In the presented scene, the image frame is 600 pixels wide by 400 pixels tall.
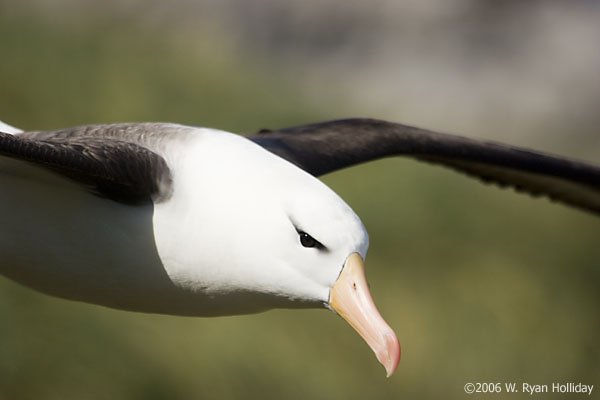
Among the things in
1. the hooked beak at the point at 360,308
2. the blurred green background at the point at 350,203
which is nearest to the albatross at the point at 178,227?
the hooked beak at the point at 360,308

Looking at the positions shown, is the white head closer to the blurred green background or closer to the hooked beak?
the hooked beak

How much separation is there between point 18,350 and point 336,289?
412cm

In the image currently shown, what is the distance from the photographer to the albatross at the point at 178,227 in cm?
297

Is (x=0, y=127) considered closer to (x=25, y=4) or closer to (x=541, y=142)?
(x=25, y=4)

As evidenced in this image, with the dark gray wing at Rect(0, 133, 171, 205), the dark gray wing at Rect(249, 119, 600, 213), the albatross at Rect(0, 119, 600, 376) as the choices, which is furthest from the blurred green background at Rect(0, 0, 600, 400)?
the dark gray wing at Rect(0, 133, 171, 205)

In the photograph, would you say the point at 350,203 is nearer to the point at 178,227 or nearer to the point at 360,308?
the point at 178,227

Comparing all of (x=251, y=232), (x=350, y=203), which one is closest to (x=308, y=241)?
(x=251, y=232)

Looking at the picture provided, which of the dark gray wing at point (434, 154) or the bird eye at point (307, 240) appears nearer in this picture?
the bird eye at point (307, 240)

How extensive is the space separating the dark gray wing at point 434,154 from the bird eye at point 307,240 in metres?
1.08

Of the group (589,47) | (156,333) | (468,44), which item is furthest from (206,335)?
(589,47)

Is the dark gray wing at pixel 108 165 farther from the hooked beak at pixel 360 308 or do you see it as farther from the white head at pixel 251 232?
the hooked beak at pixel 360 308

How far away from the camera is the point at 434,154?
470cm

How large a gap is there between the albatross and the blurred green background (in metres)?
3.12

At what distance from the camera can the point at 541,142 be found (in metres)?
13.8
